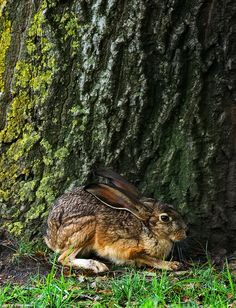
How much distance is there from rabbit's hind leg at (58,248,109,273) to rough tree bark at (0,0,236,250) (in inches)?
24.8

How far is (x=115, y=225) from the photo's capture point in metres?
5.34

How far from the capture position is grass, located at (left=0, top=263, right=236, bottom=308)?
423 cm

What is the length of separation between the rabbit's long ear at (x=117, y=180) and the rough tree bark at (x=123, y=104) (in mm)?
260

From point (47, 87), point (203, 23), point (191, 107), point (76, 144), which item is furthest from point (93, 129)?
point (203, 23)

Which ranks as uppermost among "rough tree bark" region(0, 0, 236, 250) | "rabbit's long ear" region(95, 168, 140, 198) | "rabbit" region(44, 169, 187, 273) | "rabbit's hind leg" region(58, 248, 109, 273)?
"rough tree bark" region(0, 0, 236, 250)

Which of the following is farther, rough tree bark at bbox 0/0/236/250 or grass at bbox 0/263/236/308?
rough tree bark at bbox 0/0/236/250

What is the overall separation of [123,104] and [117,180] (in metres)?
0.73

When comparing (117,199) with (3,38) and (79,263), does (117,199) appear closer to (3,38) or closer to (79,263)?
(79,263)

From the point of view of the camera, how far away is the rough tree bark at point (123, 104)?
5324mm

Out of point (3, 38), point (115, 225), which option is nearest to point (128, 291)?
point (115, 225)

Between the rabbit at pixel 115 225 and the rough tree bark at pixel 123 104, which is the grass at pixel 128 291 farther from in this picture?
the rough tree bark at pixel 123 104

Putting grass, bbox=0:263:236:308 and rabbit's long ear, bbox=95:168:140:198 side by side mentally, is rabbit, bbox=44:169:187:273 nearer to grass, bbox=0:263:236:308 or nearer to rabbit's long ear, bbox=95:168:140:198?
rabbit's long ear, bbox=95:168:140:198

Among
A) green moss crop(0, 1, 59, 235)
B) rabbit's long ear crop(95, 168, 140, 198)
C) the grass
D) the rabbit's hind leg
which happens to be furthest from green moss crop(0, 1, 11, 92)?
the grass

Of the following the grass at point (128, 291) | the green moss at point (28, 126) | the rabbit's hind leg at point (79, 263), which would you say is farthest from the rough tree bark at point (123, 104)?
the grass at point (128, 291)
